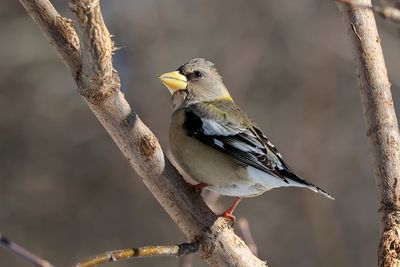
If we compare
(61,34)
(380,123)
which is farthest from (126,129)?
(380,123)

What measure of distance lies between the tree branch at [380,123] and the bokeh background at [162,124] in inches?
256

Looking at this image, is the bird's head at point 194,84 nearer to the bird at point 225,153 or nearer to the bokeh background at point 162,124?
the bird at point 225,153

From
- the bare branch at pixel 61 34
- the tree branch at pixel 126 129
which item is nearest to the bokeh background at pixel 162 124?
the tree branch at pixel 126 129

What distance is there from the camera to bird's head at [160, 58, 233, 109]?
5.10 m

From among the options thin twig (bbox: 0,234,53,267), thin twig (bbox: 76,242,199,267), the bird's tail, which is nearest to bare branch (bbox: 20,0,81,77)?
thin twig (bbox: 76,242,199,267)

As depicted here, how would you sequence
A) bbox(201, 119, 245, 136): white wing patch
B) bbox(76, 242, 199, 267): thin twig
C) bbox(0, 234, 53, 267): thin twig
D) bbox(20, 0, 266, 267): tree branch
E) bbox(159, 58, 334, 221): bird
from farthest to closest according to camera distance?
bbox(201, 119, 245, 136): white wing patch → bbox(159, 58, 334, 221): bird → bbox(20, 0, 266, 267): tree branch → bbox(76, 242, 199, 267): thin twig → bbox(0, 234, 53, 267): thin twig

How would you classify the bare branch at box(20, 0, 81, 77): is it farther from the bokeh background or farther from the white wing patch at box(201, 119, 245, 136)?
the bokeh background

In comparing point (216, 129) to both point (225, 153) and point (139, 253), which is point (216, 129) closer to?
point (225, 153)

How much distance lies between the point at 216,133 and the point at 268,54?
740 cm

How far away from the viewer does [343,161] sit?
35.9ft

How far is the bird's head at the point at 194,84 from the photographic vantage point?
5.10 metres

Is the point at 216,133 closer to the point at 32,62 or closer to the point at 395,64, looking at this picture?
the point at 395,64

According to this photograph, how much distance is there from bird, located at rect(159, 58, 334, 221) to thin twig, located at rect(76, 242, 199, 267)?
0.80m

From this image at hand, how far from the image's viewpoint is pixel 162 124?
34.5 ft
